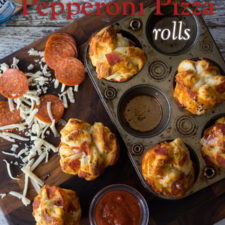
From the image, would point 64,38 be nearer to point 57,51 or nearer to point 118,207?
point 57,51

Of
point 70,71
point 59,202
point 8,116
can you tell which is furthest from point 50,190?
point 70,71

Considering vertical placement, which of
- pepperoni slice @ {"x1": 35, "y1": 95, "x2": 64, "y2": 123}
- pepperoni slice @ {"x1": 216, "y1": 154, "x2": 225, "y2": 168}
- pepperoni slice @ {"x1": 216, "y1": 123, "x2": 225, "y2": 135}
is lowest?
pepperoni slice @ {"x1": 216, "y1": 154, "x2": 225, "y2": 168}

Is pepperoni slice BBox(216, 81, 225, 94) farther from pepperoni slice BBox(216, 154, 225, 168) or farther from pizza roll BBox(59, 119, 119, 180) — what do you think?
pizza roll BBox(59, 119, 119, 180)

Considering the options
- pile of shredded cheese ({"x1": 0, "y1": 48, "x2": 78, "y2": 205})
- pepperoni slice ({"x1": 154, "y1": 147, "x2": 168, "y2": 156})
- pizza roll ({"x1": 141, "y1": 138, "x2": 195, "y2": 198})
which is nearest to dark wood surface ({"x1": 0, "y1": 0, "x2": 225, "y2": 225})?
pile of shredded cheese ({"x1": 0, "y1": 48, "x2": 78, "y2": 205})

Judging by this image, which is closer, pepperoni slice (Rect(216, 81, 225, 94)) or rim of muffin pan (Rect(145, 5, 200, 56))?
pepperoni slice (Rect(216, 81, 225, 94))

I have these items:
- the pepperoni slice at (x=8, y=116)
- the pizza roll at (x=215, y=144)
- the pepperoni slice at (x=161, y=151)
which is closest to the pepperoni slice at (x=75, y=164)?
the pepperoni slice at (x=161, y=151)

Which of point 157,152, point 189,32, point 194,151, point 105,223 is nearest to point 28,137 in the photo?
point 105,223

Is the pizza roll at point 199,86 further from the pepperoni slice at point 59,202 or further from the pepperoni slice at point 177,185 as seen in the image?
the pepperoni slice at point 59,202
